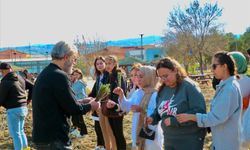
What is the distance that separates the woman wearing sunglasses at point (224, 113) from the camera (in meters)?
3.81

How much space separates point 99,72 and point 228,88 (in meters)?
4.01

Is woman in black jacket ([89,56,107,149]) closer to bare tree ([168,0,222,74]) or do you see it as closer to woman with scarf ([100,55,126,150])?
woman with scarf ([100,55,126,150])

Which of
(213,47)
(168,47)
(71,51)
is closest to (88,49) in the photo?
(168,47)

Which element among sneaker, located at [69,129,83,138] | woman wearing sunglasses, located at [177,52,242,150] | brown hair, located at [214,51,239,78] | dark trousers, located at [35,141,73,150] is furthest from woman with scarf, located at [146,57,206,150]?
sneaker, located at [69,129,83,138]

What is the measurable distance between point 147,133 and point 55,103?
4.19ft

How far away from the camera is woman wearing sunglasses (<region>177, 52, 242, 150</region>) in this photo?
381 cm

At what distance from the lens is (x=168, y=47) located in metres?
48.6

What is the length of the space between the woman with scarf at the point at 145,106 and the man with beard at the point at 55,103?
1.09 m

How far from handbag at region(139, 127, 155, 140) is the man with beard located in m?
0.94

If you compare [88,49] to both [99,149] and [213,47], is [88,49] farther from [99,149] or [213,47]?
[99,149]

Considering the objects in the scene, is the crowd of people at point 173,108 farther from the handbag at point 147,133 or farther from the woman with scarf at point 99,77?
the woman with scarf at point 99,77

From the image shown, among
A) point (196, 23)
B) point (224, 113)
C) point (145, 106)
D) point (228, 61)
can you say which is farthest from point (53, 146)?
point (196, 23)

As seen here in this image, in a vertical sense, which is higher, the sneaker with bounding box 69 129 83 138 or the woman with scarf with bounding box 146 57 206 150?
the woman with scarf with bounding box 146 57 206 150

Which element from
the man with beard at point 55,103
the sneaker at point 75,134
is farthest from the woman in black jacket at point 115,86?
the man with beard at point 55,103
